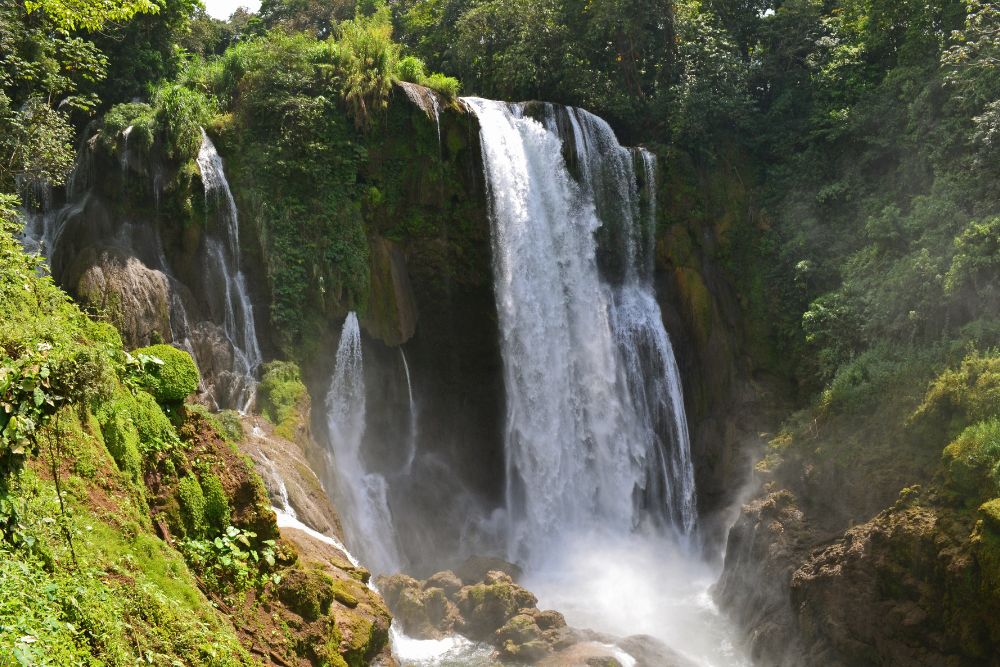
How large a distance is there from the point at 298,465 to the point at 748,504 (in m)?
9.72

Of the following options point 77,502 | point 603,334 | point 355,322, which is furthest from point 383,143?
point 77,502

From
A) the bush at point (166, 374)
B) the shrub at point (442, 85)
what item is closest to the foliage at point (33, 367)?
the bush at point (166, 374)

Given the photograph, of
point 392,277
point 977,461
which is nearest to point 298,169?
point 392,277

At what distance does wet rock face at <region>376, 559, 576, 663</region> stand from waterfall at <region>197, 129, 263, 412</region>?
5.01 meters

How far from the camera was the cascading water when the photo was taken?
20.5 m

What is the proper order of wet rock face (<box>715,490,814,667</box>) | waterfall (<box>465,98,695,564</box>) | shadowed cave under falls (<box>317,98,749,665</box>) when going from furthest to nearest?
waterfall (<box>465,98,695,564</box>), shadowed cave under falls (<box>317,98,749,665</box>), wet rock face (<box>715,490,814,667</box>)

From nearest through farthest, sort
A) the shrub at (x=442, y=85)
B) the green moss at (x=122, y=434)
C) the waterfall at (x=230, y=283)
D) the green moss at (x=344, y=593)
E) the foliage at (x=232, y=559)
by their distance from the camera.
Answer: the green moss at (x=122, y=434)
the foliage at (x=232, y=559)
the green moss at (x=344, y=593)
the waterfall at (x=230, y=283)
the shrub at (x=442, y=85)

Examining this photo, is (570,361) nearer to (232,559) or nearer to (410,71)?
(410,71)

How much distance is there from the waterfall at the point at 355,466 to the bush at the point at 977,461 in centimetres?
1104

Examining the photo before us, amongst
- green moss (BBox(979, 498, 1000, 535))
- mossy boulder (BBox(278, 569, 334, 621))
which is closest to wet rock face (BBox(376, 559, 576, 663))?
mossy boulder (BBox(278, 569, 334, 621))

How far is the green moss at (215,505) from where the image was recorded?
7711mm

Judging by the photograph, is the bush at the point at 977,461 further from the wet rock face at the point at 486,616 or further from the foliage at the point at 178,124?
the foliage at the point at 178,124

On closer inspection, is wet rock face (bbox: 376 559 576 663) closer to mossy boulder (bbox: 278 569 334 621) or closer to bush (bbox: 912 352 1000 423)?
mossy boulder (bbox: 278 569 334 621)

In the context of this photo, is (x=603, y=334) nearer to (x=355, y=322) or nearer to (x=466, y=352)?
(x=466, y=352)
